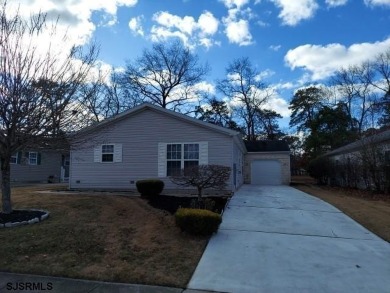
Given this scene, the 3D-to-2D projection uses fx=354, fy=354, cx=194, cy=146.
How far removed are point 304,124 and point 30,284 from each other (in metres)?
47.7

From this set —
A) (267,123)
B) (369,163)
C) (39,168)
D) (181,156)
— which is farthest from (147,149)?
(267,123)

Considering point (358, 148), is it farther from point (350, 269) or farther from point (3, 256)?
point (3, 256)

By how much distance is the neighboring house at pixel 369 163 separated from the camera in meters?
19.3

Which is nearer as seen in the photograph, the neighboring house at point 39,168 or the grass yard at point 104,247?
the grass yard at point 104,247

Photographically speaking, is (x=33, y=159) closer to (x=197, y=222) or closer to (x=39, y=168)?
(x=39, y=168)

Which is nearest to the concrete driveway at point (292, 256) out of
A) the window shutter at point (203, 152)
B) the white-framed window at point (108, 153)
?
the window shutter at point (203, 152)

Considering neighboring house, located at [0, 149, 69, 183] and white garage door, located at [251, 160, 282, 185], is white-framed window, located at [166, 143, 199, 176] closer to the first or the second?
neighboring house, located at [0, 149, 69, 183]

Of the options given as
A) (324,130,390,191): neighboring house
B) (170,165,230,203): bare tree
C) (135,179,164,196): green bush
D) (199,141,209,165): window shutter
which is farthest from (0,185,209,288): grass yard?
(324,130,390,191): neighboring house

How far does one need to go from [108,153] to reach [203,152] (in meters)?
4.96

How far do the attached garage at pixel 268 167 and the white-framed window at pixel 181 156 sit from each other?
474 inches

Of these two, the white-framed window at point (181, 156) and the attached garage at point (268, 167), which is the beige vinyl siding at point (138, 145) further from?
the attached garage at point (268, 167)

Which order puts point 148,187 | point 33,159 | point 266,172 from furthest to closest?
point 266,172 → point 33,159 → point 148,187

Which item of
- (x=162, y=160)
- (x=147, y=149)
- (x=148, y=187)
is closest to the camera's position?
(x=148, y=187)

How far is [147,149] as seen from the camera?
17.3 meters
